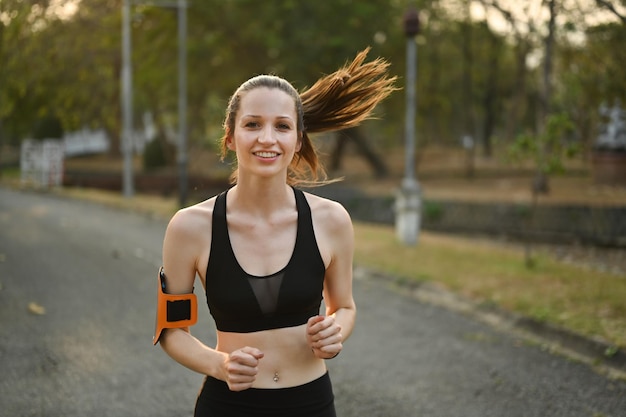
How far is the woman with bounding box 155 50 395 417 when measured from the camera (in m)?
2.41

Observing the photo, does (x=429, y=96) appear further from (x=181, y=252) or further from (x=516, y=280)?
(x=181, y=252)

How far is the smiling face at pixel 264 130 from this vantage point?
2.43m

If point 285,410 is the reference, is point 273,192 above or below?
above

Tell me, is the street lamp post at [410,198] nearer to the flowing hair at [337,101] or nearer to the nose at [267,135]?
the flowing hair at [337,101]

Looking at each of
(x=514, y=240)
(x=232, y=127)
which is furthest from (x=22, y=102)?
(x=232, y=127)

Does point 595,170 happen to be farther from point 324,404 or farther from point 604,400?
point 324,404

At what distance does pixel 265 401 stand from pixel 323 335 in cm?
33

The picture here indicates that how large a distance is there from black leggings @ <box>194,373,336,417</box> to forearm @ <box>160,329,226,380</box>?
123 millimetres

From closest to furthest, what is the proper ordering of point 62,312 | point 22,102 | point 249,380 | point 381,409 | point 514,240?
point 249,380, point 381,409, point 62,312, point 514,240, point 22,102

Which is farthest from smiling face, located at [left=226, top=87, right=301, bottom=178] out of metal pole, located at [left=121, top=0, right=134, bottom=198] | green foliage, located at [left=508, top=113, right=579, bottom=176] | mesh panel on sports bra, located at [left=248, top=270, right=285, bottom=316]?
metal pole, located at [left=121, top=0, right=134, bottom=198]

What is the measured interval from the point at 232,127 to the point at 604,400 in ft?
13.4

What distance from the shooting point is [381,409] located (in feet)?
16.9

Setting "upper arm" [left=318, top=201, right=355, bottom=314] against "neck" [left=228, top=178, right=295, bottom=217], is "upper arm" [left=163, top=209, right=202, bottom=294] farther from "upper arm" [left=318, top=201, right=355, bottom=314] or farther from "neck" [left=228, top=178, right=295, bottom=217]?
"upper arm" [left=318, top=201, right=355, bottom=314]

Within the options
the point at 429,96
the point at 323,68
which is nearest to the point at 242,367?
the point at 323,68
